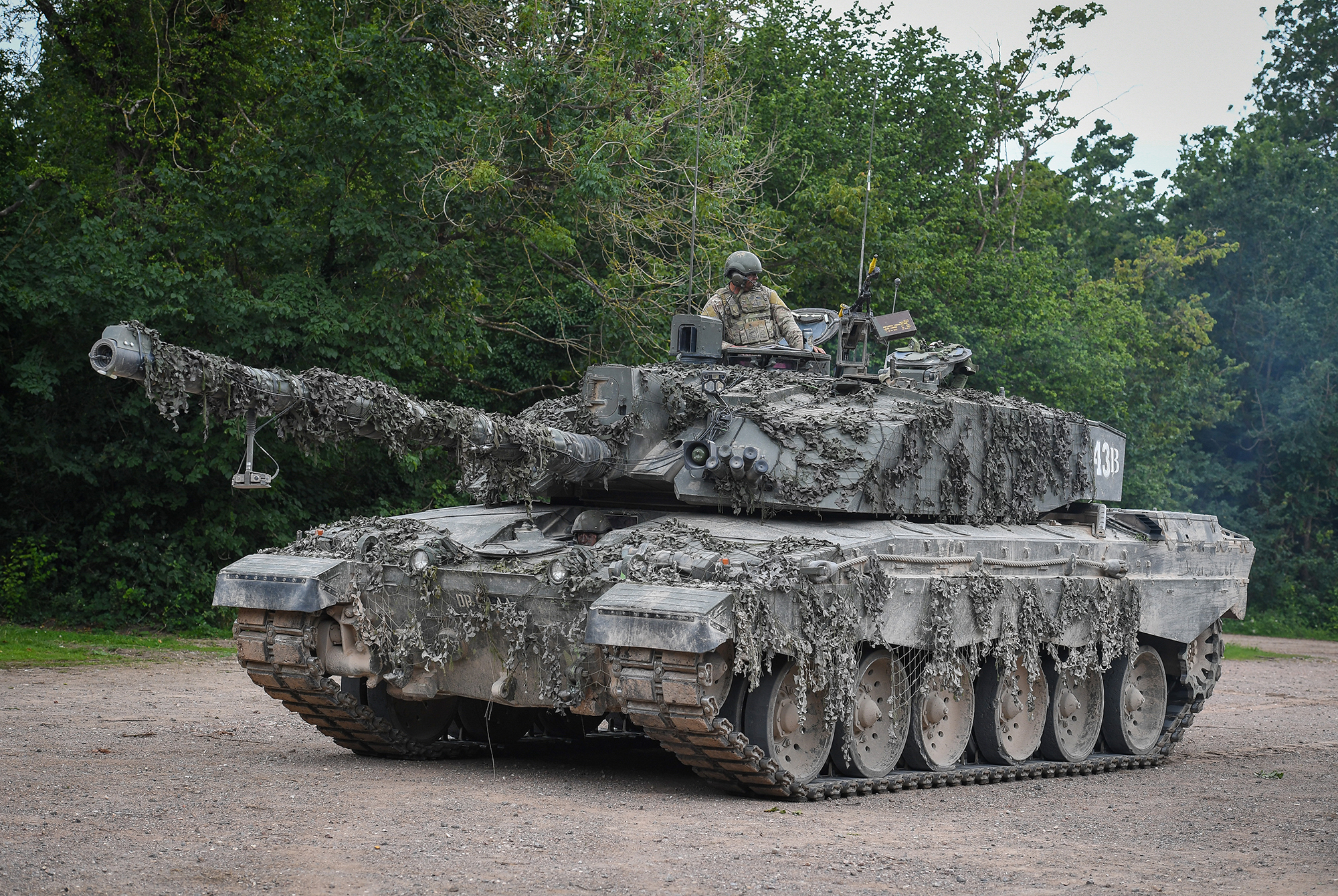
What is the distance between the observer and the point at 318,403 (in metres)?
9.05

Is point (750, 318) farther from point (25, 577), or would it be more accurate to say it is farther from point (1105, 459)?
point (25, 577)

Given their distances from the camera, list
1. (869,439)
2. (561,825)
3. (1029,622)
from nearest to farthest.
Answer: (561,825)
(869,439)
(1029,622)

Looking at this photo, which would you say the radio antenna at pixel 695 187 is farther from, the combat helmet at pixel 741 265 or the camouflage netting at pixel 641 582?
the camouflage netting at pixel 641 582

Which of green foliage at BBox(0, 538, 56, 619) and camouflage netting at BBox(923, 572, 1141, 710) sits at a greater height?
camouflage netting at BBox(923, 572, 1141, 710)

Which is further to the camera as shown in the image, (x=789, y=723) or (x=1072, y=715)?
(x=1072, y=715)

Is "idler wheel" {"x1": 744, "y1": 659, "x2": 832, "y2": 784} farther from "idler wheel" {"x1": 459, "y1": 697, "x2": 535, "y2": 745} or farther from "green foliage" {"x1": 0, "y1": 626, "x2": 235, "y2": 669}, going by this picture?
"green foliage" {"x1": 0, "y1": 626, "x2": 235, "y2": 669}

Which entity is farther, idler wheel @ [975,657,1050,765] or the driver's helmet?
idler wheel @ [975,657,1050,765]

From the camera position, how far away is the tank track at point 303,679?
1098 cm

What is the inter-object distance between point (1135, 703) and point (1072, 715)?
113cm

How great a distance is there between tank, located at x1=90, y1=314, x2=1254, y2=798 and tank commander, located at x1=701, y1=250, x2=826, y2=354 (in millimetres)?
A: 292

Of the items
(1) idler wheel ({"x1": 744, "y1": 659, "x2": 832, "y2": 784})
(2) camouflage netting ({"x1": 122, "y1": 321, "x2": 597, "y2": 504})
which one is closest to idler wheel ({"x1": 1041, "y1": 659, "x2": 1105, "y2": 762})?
(1) idler wheel ({"x1": 744, "y1": 659, "x2": 832, "y2": 784})

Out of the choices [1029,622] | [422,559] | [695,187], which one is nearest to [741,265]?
[695,187]

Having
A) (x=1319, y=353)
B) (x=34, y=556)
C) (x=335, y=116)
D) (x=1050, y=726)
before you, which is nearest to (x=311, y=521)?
(x=34, y=556)

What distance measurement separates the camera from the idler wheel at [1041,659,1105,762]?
13.5 metres
